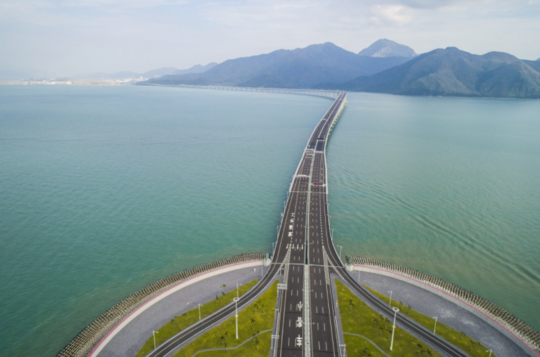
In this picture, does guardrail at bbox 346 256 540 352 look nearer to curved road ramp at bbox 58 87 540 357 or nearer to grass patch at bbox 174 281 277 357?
curved road ramp at bbox 58 87 540 357

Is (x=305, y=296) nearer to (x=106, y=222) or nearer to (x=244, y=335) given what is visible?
(x=244, y=335)

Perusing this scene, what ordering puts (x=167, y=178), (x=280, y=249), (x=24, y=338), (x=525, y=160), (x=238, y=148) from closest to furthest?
(x=24, y=338), (x=280, y=249), (x=167, y=178), (x=525, y=160), (x=238, y=148)

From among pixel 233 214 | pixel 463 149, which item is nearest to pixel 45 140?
pixel 233 214

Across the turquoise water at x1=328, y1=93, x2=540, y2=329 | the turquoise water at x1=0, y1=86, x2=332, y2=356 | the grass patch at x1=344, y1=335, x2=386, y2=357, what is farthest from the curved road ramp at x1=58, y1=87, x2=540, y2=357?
the turquoise water at x1=328, y1=93, x2=540, y2=329

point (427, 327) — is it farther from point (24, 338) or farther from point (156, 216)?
point (156, 216)

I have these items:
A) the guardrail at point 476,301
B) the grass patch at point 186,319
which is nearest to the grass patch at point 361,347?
the grass patch at point 186,319

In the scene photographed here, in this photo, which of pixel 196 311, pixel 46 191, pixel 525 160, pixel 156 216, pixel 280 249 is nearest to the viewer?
pixel 196 311

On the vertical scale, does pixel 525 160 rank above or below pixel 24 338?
above


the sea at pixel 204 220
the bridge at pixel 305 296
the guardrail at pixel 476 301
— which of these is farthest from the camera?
the sea at pixel 204 220

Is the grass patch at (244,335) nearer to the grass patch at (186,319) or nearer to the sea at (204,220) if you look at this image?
the grass patch at (186,319)
